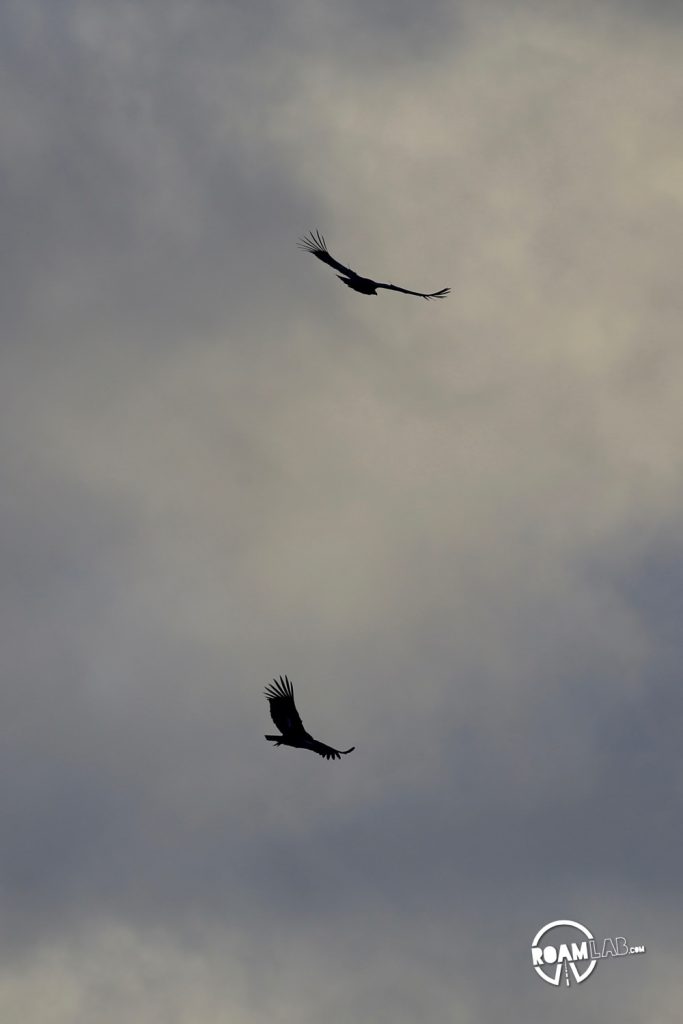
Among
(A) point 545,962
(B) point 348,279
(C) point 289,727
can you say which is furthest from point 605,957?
(B) point 348,279

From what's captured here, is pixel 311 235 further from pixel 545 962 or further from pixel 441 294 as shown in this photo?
pixel 545 962

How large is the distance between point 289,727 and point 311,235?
80.2 ft

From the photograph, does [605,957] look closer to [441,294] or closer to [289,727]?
[289,727]

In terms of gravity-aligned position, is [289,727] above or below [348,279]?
below

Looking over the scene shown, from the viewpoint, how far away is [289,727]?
124250 mm

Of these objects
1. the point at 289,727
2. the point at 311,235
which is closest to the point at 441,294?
the point at 311,235

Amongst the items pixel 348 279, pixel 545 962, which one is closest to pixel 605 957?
pixel 545 962

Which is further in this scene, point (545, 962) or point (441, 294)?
point (545, 962)

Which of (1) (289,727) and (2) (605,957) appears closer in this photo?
(1) (289,727)

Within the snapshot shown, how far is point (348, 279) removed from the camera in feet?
405

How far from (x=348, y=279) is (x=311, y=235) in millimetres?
3910

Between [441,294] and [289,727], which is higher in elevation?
[441,294]

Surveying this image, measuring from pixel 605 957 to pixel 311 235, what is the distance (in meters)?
66.6

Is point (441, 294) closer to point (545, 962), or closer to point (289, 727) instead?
point (289, 727)
